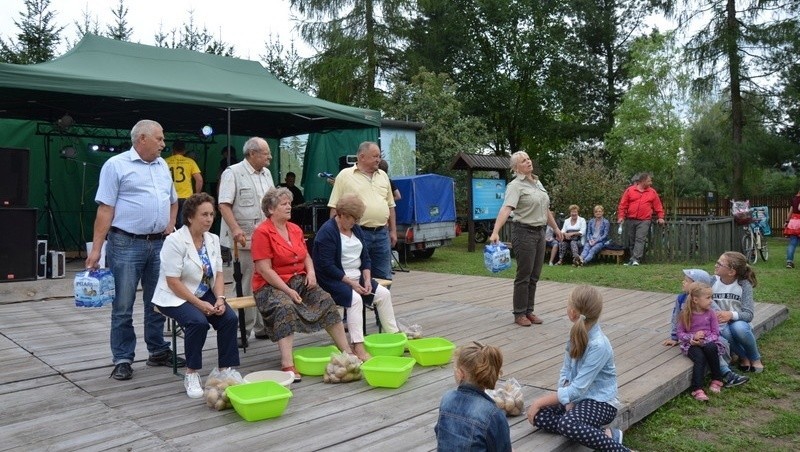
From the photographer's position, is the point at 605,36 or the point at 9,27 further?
the point at 605,36

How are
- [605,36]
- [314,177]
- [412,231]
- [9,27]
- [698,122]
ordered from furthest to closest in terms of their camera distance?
1. [698,122]
2. [605,36]
3. [9,27]
4. [314,177]
5. [412,231]

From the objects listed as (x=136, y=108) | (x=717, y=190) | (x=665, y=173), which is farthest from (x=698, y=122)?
(x=136, y=108)

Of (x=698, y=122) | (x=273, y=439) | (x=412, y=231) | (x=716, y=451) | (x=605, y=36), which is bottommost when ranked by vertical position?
(x=716, y=451)

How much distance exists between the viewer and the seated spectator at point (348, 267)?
402 centimetres

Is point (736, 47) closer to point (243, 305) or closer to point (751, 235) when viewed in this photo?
point (751, 235)

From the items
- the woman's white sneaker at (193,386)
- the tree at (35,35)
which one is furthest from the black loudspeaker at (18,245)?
the tree at (35,35)

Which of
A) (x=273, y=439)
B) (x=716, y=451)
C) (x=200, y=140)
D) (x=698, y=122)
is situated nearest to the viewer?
(x=273, y=439)

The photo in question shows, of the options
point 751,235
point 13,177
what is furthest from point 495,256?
point 751,235

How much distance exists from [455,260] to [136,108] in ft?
19.4

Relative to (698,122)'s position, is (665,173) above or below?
below

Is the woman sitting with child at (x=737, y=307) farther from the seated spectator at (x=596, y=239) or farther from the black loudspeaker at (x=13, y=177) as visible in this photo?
the black loudspeaker at (x=13, y=177)

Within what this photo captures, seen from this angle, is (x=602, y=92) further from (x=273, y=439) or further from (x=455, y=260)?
(x=273, y=439)

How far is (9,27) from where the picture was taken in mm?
18266

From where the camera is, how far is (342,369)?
3.55m
